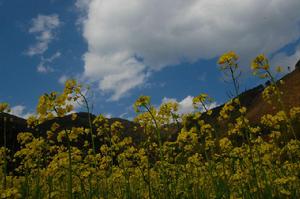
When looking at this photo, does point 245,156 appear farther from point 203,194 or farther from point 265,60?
point 265,60

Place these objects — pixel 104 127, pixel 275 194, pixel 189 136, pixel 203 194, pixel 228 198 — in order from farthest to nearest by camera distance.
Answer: pixel 104 127
pixel 189 136
pixel 203 194
pixel 275 194
pixel 228 198

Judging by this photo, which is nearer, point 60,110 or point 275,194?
point 60,110

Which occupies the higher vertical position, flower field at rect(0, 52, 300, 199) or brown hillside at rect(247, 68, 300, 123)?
brown hillside at rect(247, 68, 300, 123)

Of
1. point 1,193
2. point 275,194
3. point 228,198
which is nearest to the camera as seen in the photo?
point 1,193

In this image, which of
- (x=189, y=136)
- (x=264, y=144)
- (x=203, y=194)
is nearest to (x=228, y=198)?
(x=203, y=194)

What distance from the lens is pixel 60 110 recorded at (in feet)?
17.3

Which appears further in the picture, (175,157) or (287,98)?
(287,98)

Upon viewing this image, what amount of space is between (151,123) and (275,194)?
251 centimetres

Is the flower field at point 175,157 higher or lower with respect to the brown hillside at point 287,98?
lower

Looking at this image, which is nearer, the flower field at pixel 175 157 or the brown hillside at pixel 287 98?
the flower field at pixel 175 157

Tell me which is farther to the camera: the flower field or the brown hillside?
the brown hillside

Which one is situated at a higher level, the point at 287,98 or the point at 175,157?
the point at 287,98

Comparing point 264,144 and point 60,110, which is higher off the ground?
point 60,110

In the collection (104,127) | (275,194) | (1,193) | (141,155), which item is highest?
(104,127)
